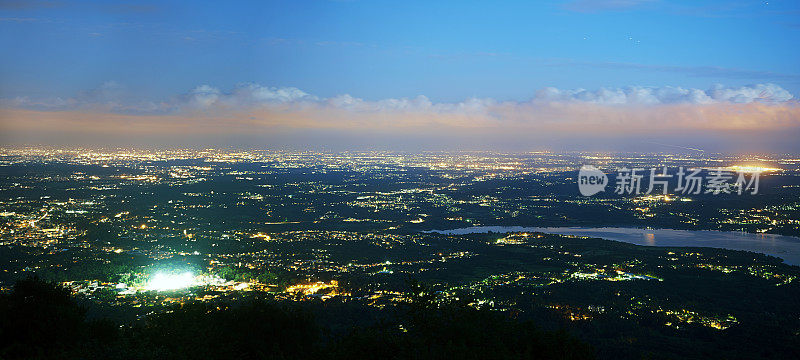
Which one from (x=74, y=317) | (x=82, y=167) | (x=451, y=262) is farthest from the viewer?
(x=82, y=167)

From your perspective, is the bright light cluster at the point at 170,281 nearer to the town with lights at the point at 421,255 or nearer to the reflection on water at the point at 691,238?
the town with lights at the point at 421,255

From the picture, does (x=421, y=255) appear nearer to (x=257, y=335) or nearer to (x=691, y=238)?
(x=691, y=238)

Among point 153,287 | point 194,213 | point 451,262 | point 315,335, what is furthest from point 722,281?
point 194,213

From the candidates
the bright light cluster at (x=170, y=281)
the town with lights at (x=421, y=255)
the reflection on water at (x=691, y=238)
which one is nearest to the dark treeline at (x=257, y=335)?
the town with lights at (x=421, y=255)

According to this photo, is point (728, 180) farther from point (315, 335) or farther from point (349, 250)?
point (315, 335)

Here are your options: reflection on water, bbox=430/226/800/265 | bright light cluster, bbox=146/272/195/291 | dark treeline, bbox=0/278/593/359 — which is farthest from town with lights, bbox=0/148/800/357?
dark treeline, bbox=0/278/593/359

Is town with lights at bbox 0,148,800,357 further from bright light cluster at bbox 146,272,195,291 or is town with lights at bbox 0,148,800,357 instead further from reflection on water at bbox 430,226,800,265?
reflection on water at bbox 430,226,800,265

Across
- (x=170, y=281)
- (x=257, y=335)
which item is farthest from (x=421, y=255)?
→ (x=257, y=335)
